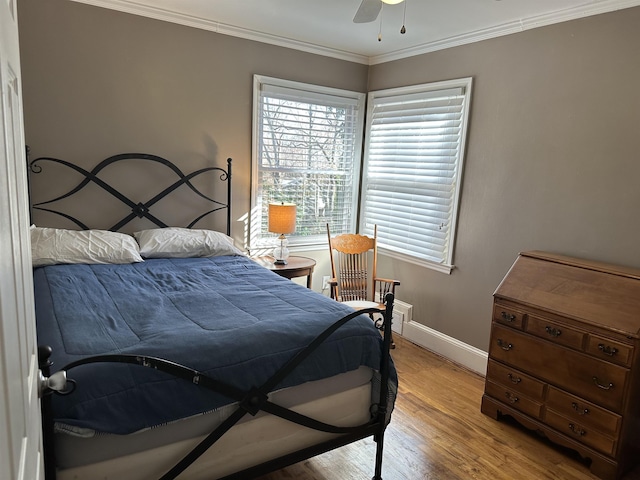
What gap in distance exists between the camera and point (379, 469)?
6.84 ft

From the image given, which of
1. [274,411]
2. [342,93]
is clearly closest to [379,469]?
[274,411]

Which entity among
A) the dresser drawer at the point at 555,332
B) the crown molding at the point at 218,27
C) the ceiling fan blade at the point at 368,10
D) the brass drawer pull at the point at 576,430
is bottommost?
the brass drawer pull at the point at 576,430

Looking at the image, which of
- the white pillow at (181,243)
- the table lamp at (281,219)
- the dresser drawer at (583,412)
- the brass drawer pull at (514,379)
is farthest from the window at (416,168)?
the white pillow at (181,243)

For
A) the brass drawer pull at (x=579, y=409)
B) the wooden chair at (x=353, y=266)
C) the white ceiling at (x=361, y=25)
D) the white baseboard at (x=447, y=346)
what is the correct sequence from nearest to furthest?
the brass drawer pull at (x=579, y=409) < the white ceiling at (x=361, y=25) < the white baseboard at (x=447, y=346) < the wooden chair at (x=353, y=266)

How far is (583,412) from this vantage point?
2338 millimetres

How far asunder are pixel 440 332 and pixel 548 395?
126cm

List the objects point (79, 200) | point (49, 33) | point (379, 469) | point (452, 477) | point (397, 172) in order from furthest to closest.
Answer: point (397, 172) < point (79, 200) < point (49, 33) < point (452, 477) < point (379, 469)

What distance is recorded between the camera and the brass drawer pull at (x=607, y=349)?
7.22 feet

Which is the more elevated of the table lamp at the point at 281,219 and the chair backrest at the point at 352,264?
the table lamp at the point at 281,219

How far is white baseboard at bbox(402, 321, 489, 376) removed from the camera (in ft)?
11.1

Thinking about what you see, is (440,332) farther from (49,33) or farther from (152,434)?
(49,33)

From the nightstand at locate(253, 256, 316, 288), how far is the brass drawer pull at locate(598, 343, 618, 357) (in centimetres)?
211

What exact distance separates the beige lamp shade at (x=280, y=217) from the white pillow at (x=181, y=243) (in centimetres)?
43

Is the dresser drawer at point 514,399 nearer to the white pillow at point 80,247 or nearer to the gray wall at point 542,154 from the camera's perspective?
the gray wall at point 542,154
